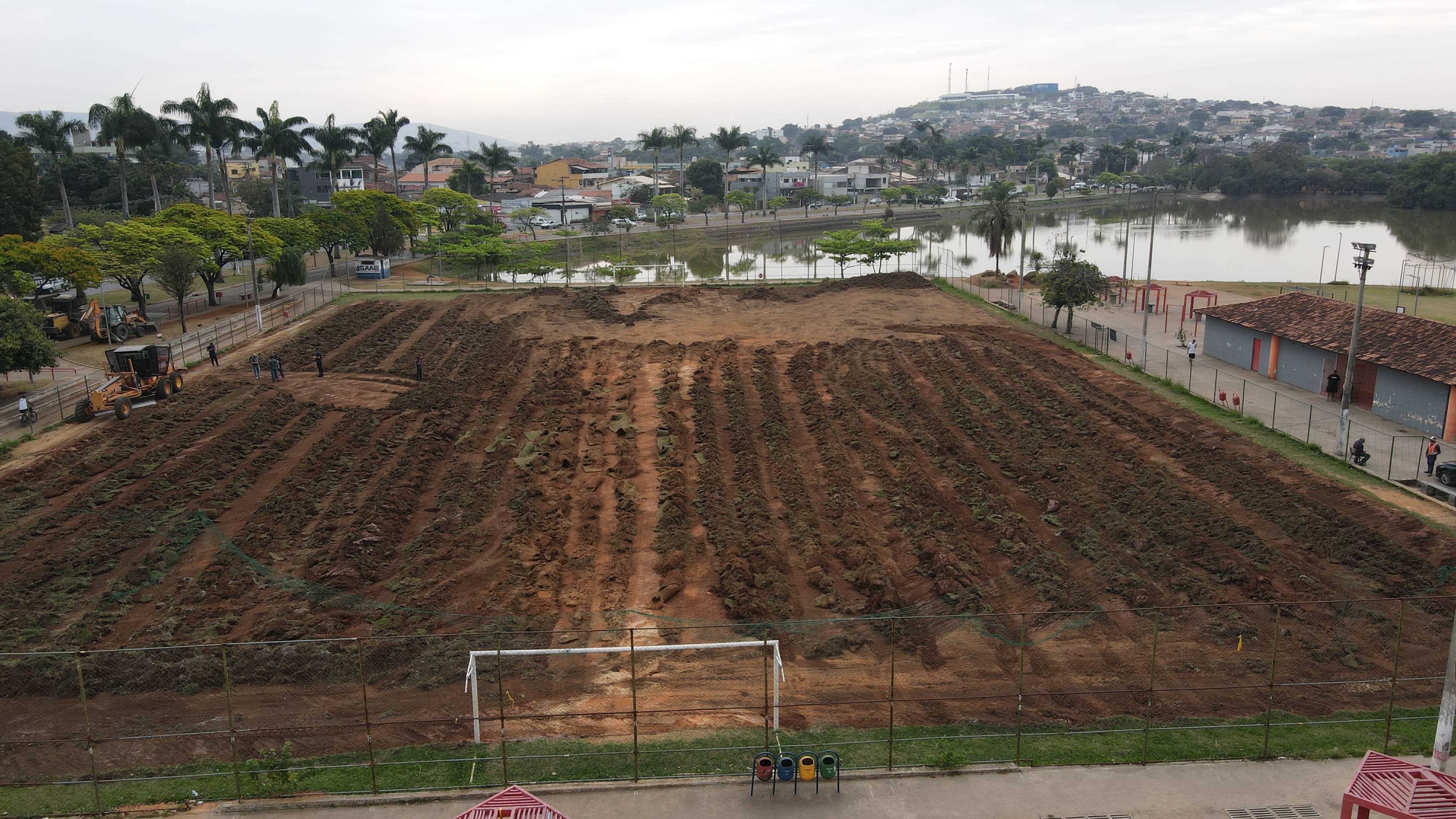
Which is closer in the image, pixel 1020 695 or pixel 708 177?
pixel 1020 695

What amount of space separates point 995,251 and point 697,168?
86540 mm

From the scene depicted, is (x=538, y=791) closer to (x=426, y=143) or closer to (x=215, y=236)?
(x=215, y=236)

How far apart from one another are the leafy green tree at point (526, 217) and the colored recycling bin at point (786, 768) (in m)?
96.2

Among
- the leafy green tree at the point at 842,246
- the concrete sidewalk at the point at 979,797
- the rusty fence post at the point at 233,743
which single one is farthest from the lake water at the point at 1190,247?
the rusty fence post at the point at 233,743

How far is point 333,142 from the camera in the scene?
3516 inches

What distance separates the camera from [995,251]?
2621 inches

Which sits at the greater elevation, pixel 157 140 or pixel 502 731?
pixel 157 140

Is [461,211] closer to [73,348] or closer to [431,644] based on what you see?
[73,348]

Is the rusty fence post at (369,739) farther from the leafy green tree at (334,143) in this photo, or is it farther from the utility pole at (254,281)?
the leafy green tree at (334,143)

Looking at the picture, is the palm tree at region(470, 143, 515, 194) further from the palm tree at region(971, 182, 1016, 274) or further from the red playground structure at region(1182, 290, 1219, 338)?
the red playground structure at region(1182, 290, 1219, 338)

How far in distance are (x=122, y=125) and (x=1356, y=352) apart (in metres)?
76.2

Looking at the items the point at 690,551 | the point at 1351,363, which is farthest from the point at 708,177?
the point at 690,551

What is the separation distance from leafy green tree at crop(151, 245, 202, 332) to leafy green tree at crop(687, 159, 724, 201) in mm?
102966

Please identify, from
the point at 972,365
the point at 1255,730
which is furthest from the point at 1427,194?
the point at 1255,730
